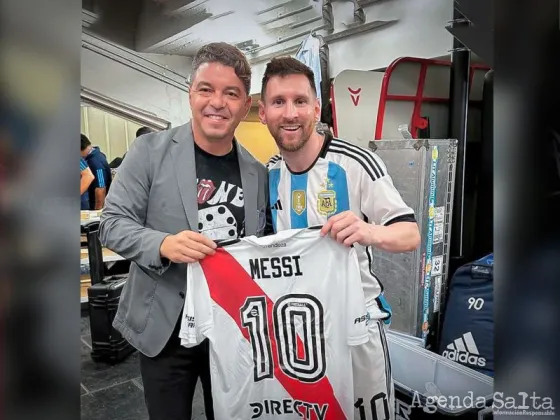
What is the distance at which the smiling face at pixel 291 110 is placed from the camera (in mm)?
1179

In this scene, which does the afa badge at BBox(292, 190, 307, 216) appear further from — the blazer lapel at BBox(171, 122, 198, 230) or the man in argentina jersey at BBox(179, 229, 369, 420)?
the blazer lapel at BBox(171, 122, 198, 230)

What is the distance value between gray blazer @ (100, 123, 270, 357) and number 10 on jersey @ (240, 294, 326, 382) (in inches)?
9.1

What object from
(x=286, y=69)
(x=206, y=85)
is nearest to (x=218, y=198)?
(x=206, y=85)

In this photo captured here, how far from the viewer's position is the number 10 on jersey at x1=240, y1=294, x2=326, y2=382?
1.20m

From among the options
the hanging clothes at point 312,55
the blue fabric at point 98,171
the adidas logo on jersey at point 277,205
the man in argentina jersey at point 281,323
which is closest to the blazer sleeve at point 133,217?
the man in argentina jersey at point 281,323

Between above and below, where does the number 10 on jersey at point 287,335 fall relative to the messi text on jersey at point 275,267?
below

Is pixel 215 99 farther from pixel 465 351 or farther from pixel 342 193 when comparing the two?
pixel 465 351

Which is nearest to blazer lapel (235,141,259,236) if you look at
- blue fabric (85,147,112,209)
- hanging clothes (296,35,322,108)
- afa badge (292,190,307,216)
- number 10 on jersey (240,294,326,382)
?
afa badge (292,190,307,216)

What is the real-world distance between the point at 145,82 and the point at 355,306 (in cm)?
558

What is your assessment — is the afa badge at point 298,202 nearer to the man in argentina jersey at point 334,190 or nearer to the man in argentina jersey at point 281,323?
the man in argentina jersey at point 334,190

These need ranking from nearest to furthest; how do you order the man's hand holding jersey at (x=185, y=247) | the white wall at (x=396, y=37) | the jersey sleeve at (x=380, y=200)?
the man's hand holding jersey at (x=185, y=247) < the jersey sleeve at (x=380, y=200) < the white wall at (x=396, y=37)

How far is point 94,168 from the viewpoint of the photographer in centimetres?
412

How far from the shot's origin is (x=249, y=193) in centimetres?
124

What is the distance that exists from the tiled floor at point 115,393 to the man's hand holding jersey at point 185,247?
1.28 metres
